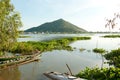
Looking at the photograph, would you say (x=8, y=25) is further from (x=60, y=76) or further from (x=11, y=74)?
(x=60, y=76)

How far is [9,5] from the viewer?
3434 centimetres

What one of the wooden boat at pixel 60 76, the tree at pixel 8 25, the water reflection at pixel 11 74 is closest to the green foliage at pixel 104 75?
the wooden boat at pixel 60 76

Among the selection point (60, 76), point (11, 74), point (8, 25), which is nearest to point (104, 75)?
point (60, 76)

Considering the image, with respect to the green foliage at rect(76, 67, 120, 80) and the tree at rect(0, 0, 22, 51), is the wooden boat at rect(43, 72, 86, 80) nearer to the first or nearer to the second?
the green foliage at rect(76, 67, 120, 80)

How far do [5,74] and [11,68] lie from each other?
3.80 m

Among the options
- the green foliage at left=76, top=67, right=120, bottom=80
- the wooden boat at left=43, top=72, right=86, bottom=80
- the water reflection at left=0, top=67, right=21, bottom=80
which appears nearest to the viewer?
the wooden boat at left=43, top=72, right=86, bottom=80

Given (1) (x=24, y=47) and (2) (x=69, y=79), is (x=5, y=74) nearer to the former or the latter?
(2) (x=69, y=79)

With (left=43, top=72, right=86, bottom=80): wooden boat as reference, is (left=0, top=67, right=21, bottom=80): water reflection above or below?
below

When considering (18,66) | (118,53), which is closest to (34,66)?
(18,66)

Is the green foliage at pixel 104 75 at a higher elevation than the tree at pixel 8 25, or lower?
lower

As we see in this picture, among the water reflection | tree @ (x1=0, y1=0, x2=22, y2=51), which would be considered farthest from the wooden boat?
tree @ (x1=0, y1=0, x2=22, y2=51)

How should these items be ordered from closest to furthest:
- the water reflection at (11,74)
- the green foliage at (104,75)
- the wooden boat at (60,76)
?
the wooden boat at (60,76) < the green foliage at (104,75) < the water reflection at (11,74)

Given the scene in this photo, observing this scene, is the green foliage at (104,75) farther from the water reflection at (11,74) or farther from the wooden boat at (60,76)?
the water reflection at (11,74)

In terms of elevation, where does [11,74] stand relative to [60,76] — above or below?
below
